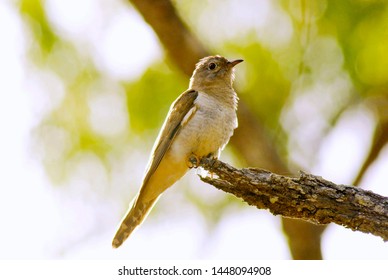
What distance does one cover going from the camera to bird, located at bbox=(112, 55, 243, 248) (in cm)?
816

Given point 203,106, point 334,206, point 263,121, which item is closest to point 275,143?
point 263,121

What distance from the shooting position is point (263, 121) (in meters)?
9.89

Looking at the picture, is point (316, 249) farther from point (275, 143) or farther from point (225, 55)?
point (225, 55)

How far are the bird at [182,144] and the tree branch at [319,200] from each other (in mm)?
1956

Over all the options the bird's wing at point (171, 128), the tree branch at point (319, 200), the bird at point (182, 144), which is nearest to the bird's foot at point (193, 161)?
the bird at point (182, 144)

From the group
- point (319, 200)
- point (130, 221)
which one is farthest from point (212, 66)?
point (319, 200)

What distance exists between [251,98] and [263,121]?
18.0 inches

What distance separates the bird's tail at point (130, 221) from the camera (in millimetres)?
8250

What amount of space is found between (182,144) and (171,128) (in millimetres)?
305

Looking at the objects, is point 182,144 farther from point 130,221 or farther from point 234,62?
point 234,62

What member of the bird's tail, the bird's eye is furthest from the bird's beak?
the bird's tail

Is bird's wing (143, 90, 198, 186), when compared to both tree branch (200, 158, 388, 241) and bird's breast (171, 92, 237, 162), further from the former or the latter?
tree branch (200, 158, 388, 241)

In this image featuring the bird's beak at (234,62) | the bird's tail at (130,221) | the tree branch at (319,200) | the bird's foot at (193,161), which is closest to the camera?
the tree branch at (319,200)

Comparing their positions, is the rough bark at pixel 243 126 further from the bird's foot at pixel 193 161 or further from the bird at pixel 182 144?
the bird's foot at pixel 193 161
